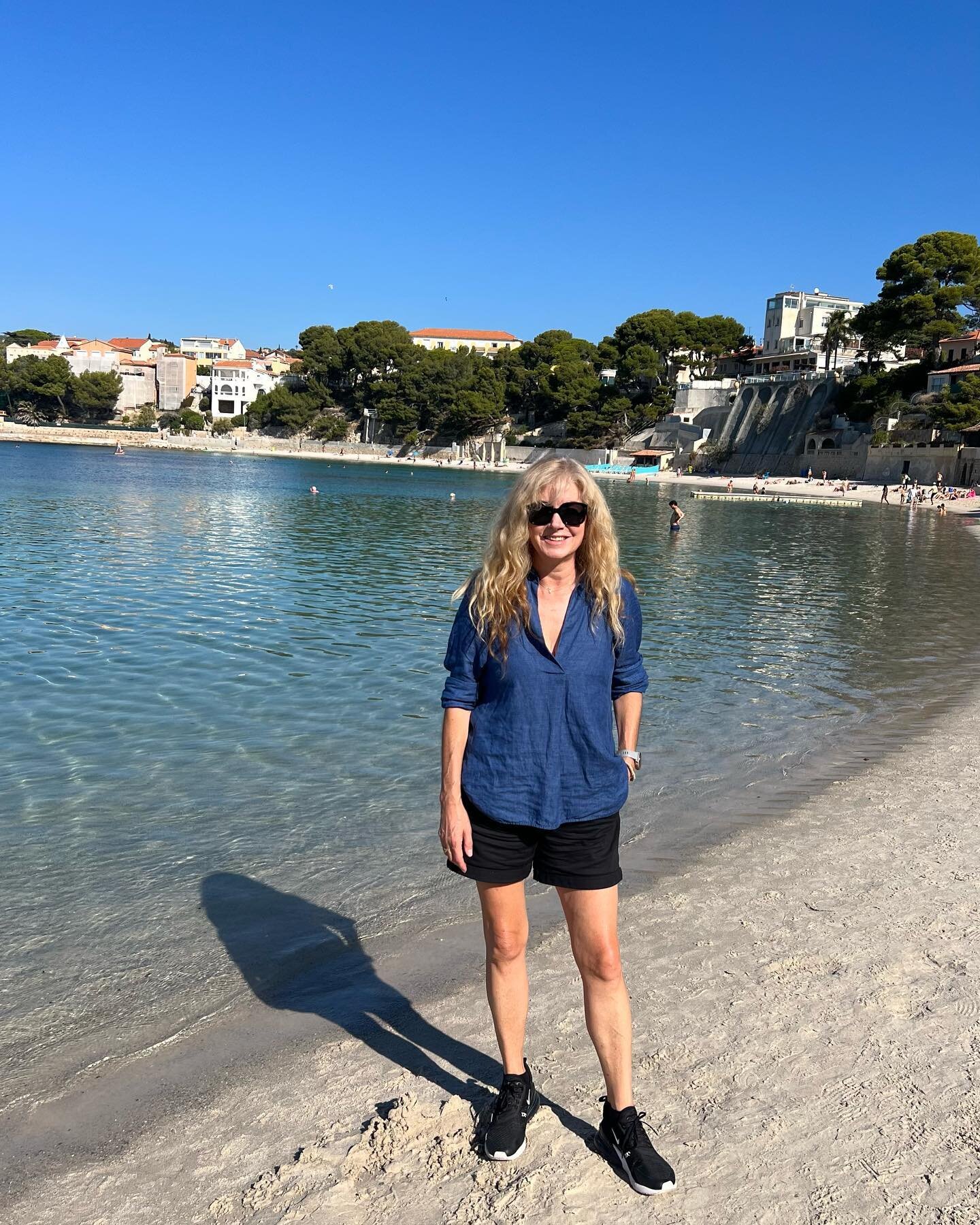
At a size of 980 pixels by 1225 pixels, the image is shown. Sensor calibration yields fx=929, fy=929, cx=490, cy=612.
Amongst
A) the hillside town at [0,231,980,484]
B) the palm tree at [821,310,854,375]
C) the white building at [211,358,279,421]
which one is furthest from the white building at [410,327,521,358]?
the palm tree at [821,310,854,375]

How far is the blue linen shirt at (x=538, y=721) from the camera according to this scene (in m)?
2.70

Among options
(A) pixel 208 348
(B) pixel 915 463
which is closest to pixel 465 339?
(A) pixel 208 348

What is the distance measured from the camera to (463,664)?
275cm

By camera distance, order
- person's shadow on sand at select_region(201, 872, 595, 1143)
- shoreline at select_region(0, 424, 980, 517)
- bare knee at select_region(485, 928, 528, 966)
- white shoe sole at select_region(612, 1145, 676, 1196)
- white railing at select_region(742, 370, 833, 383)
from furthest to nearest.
Answer: white railing at select_region(742, 370, 833, 383)
shoreline at select_region(0, 424, 980, 517)
person's shadow on sand at select_region(201, 872, 595, 1143)
bare knee at select_region(485, 928, 528, 966)
white shoe sole at select_region(612, 1145, 676, 1196)

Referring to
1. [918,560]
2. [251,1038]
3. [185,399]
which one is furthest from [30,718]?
[185,399]

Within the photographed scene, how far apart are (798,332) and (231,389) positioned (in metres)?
78.0

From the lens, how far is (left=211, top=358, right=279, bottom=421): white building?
13412 centimetres

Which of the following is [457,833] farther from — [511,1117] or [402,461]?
[402,461]

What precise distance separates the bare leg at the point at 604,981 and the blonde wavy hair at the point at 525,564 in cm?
77

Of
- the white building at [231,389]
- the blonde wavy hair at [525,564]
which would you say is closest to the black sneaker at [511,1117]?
the blonde wavy hair at [525,564]

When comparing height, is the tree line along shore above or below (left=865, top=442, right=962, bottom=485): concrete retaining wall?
above

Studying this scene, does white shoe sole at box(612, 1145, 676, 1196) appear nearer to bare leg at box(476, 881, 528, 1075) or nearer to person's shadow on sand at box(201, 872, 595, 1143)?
person's shadow on sand at box(201, 872, 595, 1143)

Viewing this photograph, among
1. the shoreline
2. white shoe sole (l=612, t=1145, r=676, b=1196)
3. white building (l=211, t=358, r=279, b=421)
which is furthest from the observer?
white building (l=211, t=358, r=279, b=421)

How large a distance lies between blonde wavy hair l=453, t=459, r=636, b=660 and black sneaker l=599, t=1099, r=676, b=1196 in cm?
143
